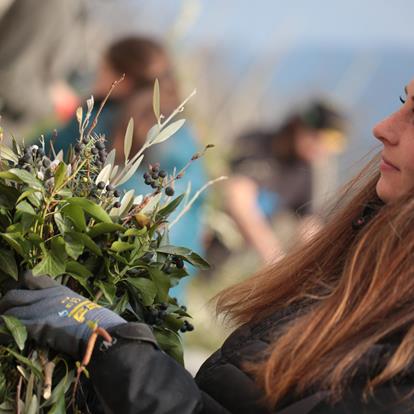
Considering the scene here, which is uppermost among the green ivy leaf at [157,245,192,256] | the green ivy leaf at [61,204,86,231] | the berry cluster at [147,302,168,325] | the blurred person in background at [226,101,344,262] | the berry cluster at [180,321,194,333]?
the green ivy leaf at [61,204,86,231]

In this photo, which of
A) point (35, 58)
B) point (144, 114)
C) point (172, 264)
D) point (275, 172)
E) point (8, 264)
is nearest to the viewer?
point (8, 264)

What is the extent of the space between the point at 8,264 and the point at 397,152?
0.66 m

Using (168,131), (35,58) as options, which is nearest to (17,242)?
(168,131)

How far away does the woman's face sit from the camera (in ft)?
5.53

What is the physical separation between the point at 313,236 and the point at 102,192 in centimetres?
45

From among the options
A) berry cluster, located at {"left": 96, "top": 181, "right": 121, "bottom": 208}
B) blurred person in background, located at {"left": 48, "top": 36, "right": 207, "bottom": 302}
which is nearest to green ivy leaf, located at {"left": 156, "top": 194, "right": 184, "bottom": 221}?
berry cluster, located at {"left": 96, "top": 181, "right": 121, "bottom": 208}

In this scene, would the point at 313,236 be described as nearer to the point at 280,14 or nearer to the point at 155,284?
the point at 155,284

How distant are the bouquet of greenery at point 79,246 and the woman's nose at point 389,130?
37cm

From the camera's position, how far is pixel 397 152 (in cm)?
171

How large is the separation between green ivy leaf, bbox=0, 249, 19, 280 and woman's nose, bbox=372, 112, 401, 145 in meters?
0.64

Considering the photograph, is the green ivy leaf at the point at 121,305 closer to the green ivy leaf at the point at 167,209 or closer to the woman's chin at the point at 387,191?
the green ivy leaf at the point at 167,209

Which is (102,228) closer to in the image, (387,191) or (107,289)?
(107,289)

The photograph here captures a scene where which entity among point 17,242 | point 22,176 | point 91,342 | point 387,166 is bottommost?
point 91,342

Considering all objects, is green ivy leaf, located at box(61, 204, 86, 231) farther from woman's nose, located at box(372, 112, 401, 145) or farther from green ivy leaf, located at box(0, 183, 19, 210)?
woman's nose, located at box(372, 112, 401, 145)
